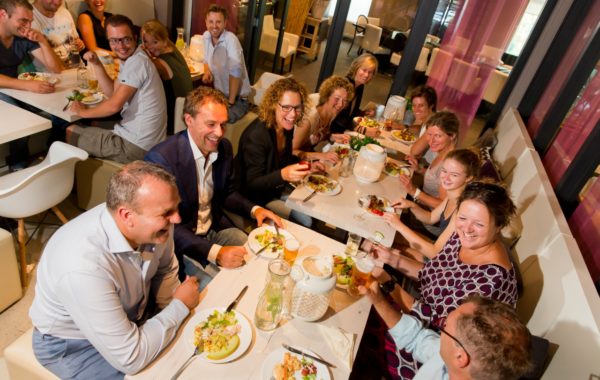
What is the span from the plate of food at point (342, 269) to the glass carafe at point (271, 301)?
0.32 meters

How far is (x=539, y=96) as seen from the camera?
4289 mm

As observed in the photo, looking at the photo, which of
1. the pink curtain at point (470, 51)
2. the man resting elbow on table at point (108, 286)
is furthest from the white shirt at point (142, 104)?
the pink curtain at point (470, 51)

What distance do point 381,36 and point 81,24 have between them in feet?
21.1

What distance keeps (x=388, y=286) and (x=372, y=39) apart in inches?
296

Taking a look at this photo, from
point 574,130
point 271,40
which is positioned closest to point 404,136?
point 574,130

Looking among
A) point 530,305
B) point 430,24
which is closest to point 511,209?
point 530,305

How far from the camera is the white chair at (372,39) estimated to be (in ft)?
26.1

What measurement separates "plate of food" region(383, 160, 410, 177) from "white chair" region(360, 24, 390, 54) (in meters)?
6.00

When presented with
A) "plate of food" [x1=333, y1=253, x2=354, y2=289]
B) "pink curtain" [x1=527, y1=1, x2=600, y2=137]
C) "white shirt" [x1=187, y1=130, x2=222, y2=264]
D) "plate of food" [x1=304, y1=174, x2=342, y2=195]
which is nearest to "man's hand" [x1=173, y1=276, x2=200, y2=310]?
"plate of food" [x1=333, y1=253, x2=354, y2=289]

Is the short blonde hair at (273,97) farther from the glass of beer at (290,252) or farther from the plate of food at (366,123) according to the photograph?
the plate of food at (366,123)

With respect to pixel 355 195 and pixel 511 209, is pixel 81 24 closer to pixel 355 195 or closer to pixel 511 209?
pixel 355 195

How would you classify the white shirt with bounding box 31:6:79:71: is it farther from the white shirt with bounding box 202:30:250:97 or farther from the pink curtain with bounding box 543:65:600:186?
the pink curtain with bounding box 543:65:600:186

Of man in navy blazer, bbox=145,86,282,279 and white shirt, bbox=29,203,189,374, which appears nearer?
white shirt, bbox=29,203,189,374

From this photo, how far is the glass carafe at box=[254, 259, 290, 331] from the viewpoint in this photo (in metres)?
1.35
